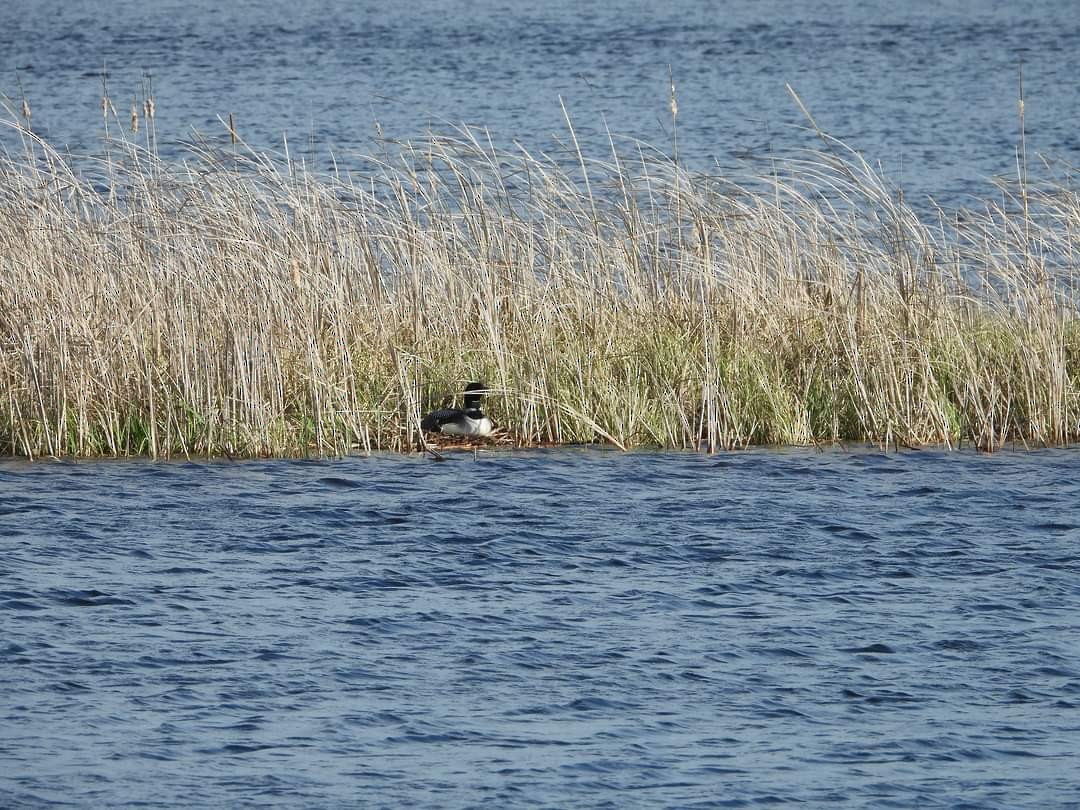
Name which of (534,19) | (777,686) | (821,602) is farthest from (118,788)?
(534,19)

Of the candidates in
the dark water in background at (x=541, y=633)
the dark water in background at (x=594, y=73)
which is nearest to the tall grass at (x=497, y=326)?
the dark water in background at (x=541, y=633)

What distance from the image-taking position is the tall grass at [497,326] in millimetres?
10664

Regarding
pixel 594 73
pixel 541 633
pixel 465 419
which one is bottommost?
pixel 541 633

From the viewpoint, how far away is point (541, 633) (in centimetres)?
735

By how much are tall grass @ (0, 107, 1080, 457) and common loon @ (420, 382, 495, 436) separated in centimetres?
13

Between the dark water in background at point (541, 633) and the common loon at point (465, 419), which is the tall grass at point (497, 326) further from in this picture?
the dark water in background at point (541, 633)

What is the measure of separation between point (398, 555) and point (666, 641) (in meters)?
1.79

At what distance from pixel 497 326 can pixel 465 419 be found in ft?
2.49

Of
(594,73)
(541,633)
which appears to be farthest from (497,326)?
(594,73)

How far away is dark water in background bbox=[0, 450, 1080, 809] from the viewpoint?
19.4 feet

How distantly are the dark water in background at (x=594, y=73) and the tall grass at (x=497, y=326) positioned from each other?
281cm

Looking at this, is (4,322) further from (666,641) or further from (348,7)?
(348,7)

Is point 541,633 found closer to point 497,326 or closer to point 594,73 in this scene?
point 497,326

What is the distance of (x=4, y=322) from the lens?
10.8 meters
